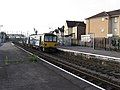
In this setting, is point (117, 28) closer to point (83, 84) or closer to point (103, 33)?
point (103, 33)

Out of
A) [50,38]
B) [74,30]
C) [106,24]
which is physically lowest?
[50,38]

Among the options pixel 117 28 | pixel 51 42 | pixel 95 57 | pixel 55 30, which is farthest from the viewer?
pixel 55 30

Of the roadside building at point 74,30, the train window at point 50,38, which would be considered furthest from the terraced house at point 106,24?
the train window at point 50,38

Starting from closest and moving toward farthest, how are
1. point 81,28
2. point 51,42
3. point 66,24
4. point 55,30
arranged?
point 51,42, point 81,28, point 66,24, point 55,30

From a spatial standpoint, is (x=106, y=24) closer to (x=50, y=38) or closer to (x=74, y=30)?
(x=74, y=30)

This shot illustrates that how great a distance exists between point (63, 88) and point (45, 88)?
2.37ft

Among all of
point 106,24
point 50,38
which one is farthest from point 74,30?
point 50,38

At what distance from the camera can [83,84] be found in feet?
41.2

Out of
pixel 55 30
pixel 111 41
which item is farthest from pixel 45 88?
pixel 55 30

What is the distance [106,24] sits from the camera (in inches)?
2665

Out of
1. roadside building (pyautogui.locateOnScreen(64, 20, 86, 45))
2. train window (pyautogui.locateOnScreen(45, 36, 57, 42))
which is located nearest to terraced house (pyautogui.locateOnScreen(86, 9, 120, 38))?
roadside building (pyautogui.locateOnScreen(64, 20, 86, 45))

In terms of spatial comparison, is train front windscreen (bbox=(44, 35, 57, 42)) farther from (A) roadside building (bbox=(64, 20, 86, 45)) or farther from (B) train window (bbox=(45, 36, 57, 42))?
(A) roadside building (bbox=(64, 20, 86, 45))

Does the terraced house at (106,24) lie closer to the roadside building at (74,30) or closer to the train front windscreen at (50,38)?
the roadside building at (74,30)

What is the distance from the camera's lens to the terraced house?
A: 2552 inches
